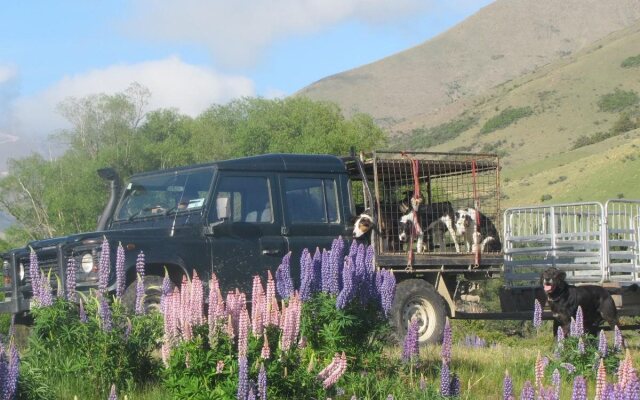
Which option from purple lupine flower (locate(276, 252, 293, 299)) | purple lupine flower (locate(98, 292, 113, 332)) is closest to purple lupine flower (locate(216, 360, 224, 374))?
purple lupine flower (locate(276, 252, 293, 299))

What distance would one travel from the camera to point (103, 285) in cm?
771

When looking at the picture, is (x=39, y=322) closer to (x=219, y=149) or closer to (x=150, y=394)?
(x=150, y=394)

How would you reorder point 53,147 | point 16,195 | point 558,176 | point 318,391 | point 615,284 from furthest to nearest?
point 558,176
point 53,147
point 16,195
point 615,284
point 318,391

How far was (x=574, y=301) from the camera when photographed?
11281 mm

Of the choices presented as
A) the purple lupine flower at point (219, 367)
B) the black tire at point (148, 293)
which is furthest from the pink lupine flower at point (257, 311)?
the black tire at point (148, 293)

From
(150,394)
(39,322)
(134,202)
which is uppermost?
(134,202)

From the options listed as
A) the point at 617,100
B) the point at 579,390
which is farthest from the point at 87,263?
the point at 617,100

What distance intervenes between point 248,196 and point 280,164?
1.87ft

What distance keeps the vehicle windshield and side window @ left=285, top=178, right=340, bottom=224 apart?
103 cm

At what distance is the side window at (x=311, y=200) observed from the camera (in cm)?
1172

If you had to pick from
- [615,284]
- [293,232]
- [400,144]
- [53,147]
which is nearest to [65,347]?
[293,232]

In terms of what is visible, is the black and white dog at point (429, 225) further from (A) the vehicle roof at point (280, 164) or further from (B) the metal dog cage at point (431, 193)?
(A) the vehicle roof at point (280, 164)

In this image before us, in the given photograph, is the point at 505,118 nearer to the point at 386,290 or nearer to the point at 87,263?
the point at 87,263

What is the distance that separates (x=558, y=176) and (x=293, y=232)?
219ft
